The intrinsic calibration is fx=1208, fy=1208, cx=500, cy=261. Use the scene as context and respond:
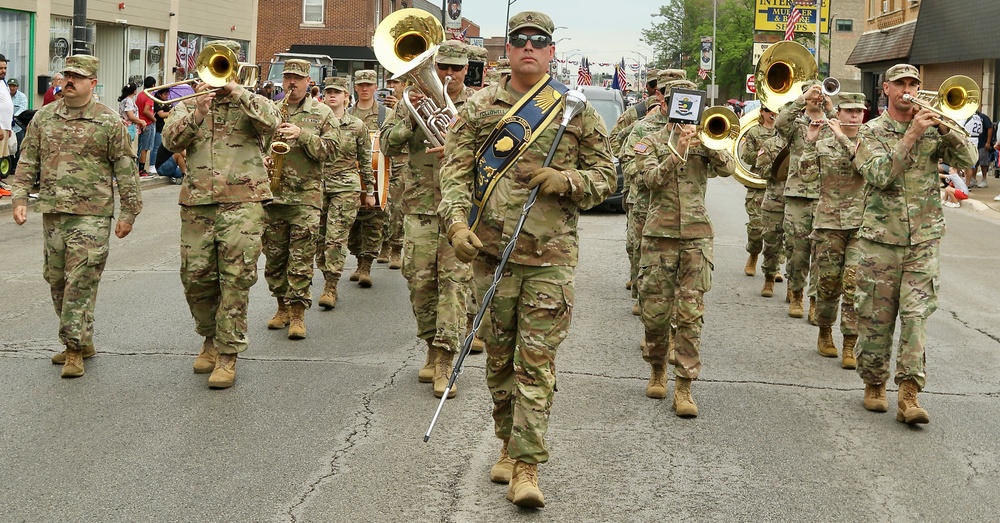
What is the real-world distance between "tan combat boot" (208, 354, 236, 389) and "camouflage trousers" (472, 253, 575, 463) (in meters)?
2.62

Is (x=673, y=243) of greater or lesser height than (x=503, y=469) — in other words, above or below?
above

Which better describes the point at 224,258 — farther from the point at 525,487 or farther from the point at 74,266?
the point at 525,487

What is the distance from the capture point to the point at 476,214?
5.77 meters

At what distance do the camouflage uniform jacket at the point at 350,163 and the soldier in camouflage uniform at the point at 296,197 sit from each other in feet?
2.90

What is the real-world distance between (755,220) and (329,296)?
4815mm

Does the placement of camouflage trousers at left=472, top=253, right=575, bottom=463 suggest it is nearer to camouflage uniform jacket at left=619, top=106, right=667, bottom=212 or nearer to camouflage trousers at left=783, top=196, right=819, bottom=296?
camouflage uniform jacket at left=619, top=106, right=667, bottom=212

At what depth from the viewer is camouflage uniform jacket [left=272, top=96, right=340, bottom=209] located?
991 cm

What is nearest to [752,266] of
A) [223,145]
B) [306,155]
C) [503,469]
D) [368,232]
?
[368,232]

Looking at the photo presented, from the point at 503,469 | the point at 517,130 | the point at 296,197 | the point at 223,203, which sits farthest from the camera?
the point at 296,197

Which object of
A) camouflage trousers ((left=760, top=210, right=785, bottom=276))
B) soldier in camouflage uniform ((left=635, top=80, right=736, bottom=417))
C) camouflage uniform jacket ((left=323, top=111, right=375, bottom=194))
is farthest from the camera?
camouflage trousers ((left=760, top=210, right=785, bottom=276))

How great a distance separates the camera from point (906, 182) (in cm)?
737

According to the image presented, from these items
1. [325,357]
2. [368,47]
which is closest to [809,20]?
[368,47]

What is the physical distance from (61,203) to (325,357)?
2130 mm

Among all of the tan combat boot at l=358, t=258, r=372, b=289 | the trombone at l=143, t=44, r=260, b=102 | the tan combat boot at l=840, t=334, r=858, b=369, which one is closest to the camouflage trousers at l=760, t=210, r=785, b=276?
the tan combat boot at l=840, t=334, r=858, b=369
